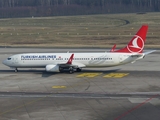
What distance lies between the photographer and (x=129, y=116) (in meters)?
43.3

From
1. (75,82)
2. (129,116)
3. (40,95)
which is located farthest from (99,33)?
(129,116)

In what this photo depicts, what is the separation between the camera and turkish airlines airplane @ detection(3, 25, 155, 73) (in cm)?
6950

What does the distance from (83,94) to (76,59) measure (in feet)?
57.9

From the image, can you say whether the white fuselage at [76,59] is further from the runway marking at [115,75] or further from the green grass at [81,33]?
the green grass at [81,33]

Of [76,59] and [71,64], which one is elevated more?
[76,59]

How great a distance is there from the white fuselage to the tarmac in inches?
59.5

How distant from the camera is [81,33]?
459ft

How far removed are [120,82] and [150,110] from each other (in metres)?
16.5

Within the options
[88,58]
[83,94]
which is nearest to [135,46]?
[88,58]

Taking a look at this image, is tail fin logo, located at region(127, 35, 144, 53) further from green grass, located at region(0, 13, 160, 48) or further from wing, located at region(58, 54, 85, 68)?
green grass, located at region(0, 13, 160, 48)

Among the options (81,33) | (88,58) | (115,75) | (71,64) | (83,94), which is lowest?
(81,33)

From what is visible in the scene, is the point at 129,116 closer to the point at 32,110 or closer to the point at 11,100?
the point at 32,110

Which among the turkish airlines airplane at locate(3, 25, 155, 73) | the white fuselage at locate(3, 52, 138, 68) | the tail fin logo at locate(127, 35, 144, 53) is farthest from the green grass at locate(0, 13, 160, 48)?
the white fuselage at locate(3, 52, 138, 68)

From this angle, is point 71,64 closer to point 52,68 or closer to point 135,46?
point 52,68
